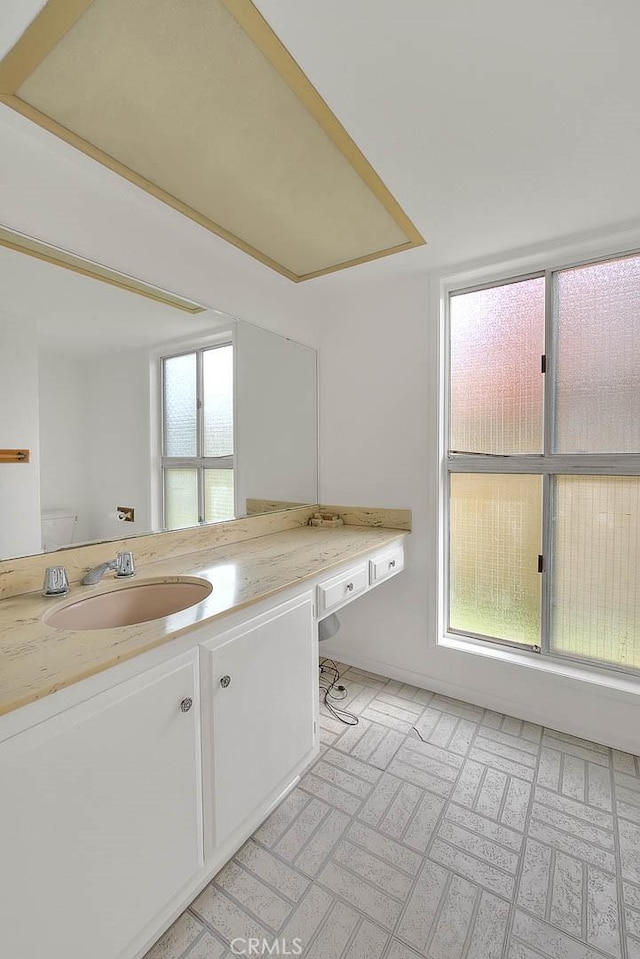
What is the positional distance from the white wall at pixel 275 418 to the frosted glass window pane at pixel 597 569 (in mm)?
1407

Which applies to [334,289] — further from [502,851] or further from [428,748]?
[502,851]

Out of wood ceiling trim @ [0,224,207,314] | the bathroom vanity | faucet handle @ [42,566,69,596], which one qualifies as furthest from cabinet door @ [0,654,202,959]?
wood ceiling trim @ [0,224,207,314]

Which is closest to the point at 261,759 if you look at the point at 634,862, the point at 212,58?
the point at 634,862

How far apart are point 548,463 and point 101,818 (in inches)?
82.6

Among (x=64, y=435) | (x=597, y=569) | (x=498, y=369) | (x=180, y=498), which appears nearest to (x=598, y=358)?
(x=498, y=369)

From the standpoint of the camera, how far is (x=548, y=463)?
2008mm

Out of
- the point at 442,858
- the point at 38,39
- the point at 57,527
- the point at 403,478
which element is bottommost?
the point at 442,858

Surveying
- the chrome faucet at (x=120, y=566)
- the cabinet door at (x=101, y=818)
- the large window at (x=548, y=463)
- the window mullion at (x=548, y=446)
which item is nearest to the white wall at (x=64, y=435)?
the chrome faucet at (x=120, y=566)

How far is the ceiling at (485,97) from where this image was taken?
0.92m

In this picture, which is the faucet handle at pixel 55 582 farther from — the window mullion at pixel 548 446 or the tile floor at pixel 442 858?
the window mullion at pixel 548 446

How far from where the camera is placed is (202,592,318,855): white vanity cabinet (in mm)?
1175

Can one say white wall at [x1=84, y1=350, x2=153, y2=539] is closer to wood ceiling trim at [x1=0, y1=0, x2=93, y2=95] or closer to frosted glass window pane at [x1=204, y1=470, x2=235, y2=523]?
frosted glass window pane at [x1=204, y1=470, x2=235, y2=523]

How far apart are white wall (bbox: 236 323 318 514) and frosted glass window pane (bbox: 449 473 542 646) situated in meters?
0.92

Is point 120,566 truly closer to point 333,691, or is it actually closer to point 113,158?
point 113,158
